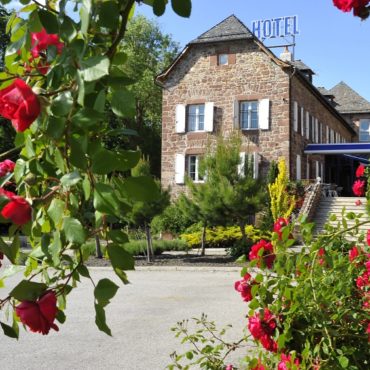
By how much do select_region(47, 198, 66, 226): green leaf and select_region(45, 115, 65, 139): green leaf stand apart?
0.46 feet

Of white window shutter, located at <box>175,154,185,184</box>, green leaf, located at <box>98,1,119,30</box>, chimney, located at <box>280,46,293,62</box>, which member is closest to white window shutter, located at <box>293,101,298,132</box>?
white window shutter, located at <box>175,154,185,184</box>

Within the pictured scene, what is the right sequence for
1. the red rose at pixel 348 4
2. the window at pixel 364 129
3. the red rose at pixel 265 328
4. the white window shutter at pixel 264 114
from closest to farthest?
1. the red rose at pixel 348 4
2. the red rose at pixel 265 328
3. the white window shutter at pixel 264 114
4. the window at pixel 364 129

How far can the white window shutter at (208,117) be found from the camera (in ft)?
78.0

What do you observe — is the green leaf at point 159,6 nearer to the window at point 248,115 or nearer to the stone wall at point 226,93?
the stone wall at point 226,93

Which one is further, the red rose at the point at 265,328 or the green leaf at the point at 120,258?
the red rose at the point at 265,328

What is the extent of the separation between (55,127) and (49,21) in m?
0.19

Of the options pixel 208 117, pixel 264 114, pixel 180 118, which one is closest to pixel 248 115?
pixel 264 114

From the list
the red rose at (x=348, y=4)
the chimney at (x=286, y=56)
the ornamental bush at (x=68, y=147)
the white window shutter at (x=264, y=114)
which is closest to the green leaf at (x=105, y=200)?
the ornamental bush at (x=68, y=147)

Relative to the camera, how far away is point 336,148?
27.1m

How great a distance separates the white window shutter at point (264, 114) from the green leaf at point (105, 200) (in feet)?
73.2

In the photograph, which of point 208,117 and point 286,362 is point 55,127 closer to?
point 286,362

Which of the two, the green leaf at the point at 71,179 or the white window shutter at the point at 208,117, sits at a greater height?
the white window shutter at the point at 208,117

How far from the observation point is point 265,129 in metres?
22.9

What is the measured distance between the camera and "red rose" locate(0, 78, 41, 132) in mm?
876
